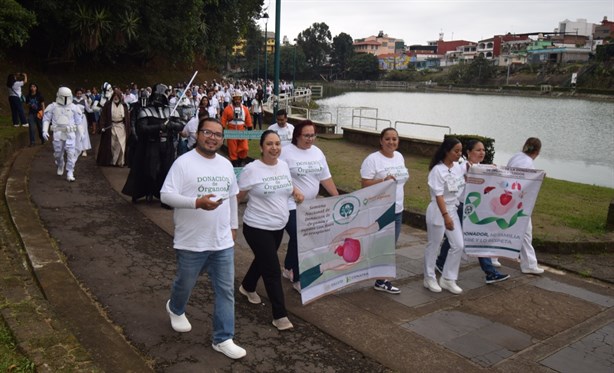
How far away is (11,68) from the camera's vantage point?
80.4 feet

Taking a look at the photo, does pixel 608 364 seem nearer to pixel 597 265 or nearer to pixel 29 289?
pixel 597 265

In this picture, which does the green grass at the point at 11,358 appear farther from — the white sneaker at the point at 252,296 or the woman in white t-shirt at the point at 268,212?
the white sneaker at the point at 252,296

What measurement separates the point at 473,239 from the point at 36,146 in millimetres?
12035

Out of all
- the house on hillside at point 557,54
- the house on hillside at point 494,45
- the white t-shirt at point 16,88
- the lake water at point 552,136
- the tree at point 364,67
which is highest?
the house on hillside at point 494,45

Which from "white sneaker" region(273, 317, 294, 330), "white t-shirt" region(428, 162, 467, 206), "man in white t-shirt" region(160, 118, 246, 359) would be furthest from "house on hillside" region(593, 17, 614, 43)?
"man in white t-shirt" region(160, 118, 246, 359)

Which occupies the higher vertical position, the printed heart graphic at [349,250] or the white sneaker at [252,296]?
the printed heart graphic at [349,250]

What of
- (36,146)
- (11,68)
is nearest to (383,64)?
(11,68)

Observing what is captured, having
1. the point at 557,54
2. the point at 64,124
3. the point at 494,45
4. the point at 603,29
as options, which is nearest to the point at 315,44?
the point at 494,45

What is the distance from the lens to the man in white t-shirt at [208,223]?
157 inches

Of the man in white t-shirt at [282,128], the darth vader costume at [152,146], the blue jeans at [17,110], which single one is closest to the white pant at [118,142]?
the darth vader costume at [152,146]

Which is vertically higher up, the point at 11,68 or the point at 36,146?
the point at 11,68

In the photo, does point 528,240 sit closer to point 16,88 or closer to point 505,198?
point 505,198

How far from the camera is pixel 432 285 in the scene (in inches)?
232

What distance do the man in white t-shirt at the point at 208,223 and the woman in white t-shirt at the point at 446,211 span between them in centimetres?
249
